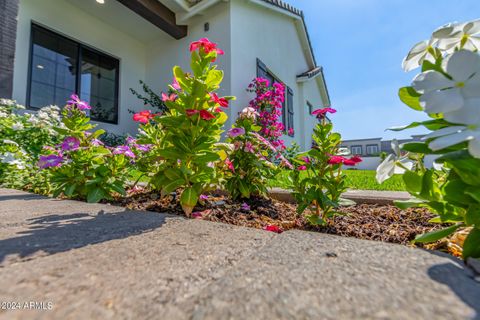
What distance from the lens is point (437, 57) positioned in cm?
58

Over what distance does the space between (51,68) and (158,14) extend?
7.04 feet

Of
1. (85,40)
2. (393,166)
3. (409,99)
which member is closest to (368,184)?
(393,166)

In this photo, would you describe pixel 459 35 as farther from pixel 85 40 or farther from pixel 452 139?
pixel 85 40

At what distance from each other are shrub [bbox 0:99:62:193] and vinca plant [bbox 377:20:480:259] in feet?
8.54

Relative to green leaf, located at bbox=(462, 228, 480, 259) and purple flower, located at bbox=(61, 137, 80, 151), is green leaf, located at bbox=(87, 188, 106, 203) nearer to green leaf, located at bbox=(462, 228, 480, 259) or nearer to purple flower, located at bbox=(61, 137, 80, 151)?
purple flower, located at bbox=(61, 137, 80, 151)

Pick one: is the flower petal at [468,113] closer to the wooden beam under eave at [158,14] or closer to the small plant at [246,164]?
the small plant at [246,164]

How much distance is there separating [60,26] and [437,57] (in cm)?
533

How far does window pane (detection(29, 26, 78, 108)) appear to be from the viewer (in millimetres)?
3938

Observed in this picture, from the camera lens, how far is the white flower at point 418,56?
61 cm

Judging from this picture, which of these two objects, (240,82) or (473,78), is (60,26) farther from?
(473,78)

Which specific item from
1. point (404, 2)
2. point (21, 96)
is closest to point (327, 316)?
point (21, 96)

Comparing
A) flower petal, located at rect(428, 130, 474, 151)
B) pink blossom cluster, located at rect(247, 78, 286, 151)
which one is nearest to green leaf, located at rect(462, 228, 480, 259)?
flower petal, located at rect(428, 130, 474, 151)

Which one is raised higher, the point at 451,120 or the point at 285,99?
the point at 285,99

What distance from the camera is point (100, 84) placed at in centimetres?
497
